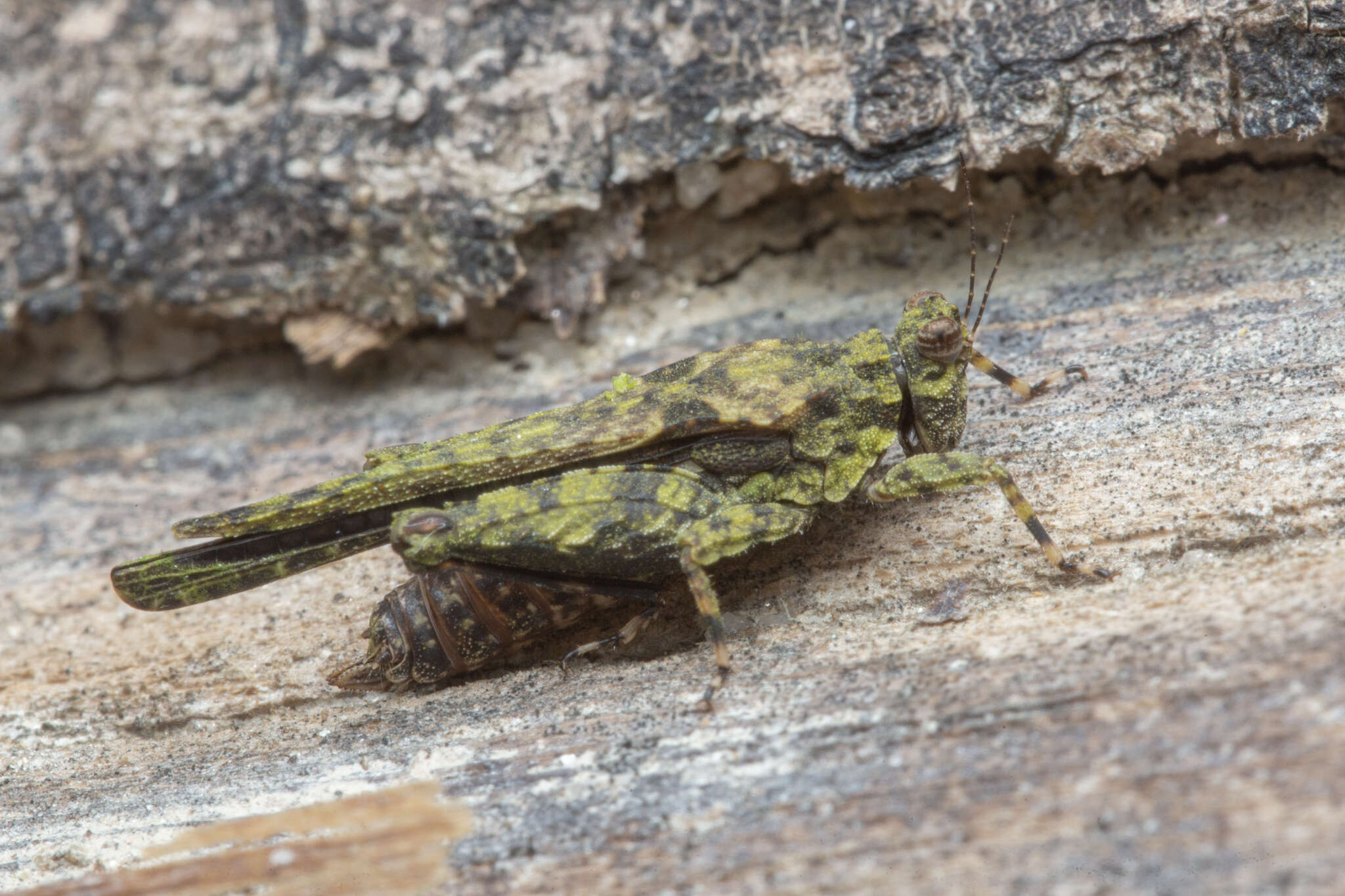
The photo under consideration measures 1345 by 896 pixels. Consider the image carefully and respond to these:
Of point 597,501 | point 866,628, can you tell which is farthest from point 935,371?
point 597,501

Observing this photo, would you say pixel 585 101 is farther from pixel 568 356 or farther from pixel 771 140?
pixel 568 356

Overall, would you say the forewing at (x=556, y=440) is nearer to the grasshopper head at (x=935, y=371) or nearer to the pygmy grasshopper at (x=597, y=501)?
the pygmy grasshopper at (x=597, y=501)

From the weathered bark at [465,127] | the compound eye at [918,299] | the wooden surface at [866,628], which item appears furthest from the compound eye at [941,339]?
the weathered bark at [465,127]

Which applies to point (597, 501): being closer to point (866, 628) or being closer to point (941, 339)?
point (866, 628)

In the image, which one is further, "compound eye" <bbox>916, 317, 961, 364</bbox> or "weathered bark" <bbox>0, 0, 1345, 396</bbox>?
"weathered bark" <bbox>0, 0, 1345, 396</bbox>

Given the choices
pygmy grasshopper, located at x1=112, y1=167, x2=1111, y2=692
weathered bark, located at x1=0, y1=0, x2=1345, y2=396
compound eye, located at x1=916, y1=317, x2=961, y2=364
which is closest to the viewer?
pygmy grasshopper, located at x1=112, y1=167, x2=1111, y2=692

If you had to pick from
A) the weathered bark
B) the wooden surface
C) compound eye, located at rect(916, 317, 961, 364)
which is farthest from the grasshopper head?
the weathered bark

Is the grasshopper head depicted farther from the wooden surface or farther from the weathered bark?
the weathered bark
